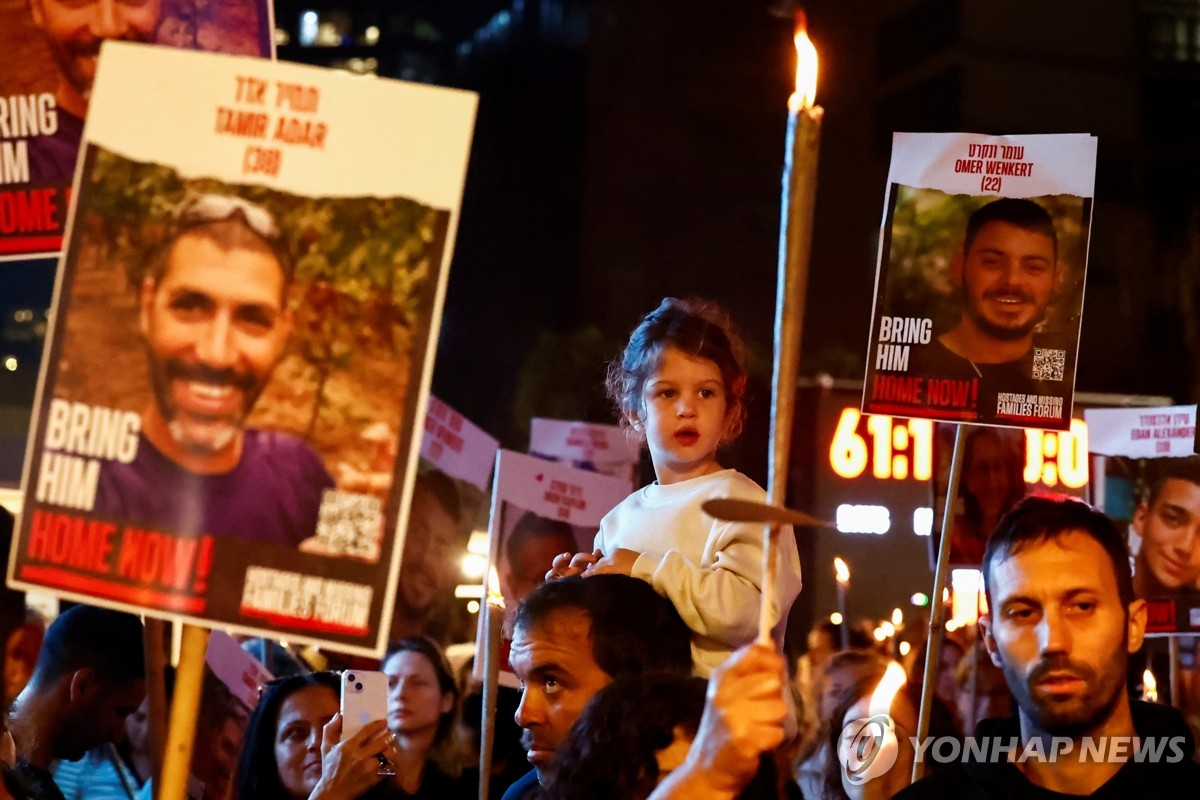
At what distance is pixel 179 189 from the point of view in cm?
280

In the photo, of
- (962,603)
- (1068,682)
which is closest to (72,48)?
(1068,682)

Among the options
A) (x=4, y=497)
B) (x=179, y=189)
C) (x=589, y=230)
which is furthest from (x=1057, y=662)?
(x=589, y=230)

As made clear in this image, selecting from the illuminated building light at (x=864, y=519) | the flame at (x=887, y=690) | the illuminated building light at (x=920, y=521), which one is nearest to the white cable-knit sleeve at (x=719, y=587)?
the flame at (x=887, y=690)

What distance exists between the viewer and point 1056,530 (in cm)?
329

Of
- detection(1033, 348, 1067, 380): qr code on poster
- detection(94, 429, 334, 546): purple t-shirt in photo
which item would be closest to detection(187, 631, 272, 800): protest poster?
detection(1033, 348, 1067, 380): qr code on poster

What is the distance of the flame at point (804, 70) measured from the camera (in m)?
2.24

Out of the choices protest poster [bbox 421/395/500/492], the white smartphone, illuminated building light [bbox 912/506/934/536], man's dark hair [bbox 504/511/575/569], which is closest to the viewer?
the white smartphone

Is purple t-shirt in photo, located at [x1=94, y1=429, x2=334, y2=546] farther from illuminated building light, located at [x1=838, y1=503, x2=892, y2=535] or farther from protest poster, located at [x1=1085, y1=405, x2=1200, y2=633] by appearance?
illuminated building light, located at [x1=838, y1=503, x2=892, y2=535]

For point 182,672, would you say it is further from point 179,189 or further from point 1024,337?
point 1024,337

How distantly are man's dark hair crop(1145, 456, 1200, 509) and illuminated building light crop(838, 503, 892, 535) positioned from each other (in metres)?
16.6

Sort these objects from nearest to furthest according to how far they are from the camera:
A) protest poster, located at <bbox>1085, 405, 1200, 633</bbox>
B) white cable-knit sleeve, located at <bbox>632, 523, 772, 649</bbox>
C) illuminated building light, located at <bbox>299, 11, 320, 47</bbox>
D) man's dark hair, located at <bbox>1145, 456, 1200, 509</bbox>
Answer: white cable-knit sleeve, located at <bbox>632, 523, 772, 649</bbox> → protest poster, located at <bbox>1085, 405, 1200, 633</bbox> → man's dark hair, located at <bbox>1145, 456, 1200, 509</bbox> → illuminated building light, located at <bbox>299, 11, 320, 47</bbox>

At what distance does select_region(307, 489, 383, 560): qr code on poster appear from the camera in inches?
106

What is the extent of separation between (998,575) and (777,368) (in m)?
1.35

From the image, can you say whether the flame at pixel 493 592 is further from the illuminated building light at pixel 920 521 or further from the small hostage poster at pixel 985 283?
the illuminated building light at pixel 920 521
